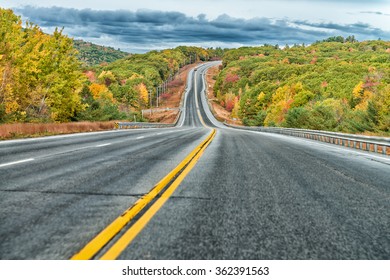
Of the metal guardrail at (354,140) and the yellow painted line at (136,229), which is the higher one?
the yellow painted line at (136,229)

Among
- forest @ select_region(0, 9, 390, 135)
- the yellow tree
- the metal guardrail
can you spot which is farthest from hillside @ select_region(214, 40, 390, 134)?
the yellow tree

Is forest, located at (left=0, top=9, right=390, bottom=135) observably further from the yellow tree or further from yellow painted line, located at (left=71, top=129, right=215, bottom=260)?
yellow painted line, located at (left=71, top=129, right=215, bottom=260)

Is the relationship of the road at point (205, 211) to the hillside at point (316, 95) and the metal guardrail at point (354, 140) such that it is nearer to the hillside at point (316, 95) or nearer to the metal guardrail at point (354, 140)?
the metal guardrail at point (354, 140)

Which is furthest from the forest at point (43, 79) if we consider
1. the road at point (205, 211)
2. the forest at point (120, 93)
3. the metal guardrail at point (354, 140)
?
the road at point (205, 211)

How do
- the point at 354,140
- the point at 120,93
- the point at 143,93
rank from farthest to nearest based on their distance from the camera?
1. the point at 143,93
2. the point at 120,93
3. the point at 354,140

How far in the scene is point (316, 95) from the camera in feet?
265

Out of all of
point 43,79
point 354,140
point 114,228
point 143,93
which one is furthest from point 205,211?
point 143,93

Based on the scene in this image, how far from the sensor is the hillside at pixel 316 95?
128 feet

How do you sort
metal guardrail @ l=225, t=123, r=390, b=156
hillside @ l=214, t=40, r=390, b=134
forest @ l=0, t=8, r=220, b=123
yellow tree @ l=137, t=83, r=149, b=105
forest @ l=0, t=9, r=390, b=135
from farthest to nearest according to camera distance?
yellow tree @ l=137, t=83, r=149, b=105 < forest @ l=0, t=8, r=220, b=123 < forest @ l=0, t=9, r=390, b=135 < hillside @ l=214, t=40, r=390, b=134 < metal guardrail @ l=225, t=123, r=390, b=156

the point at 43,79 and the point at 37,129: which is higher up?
the point at 43,79

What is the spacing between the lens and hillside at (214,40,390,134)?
39.0m

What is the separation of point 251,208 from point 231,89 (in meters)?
133

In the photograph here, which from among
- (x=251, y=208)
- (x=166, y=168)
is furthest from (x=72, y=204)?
(x=166, y=168)

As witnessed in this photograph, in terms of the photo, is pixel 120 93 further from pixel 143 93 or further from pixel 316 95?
pixel 316 95
